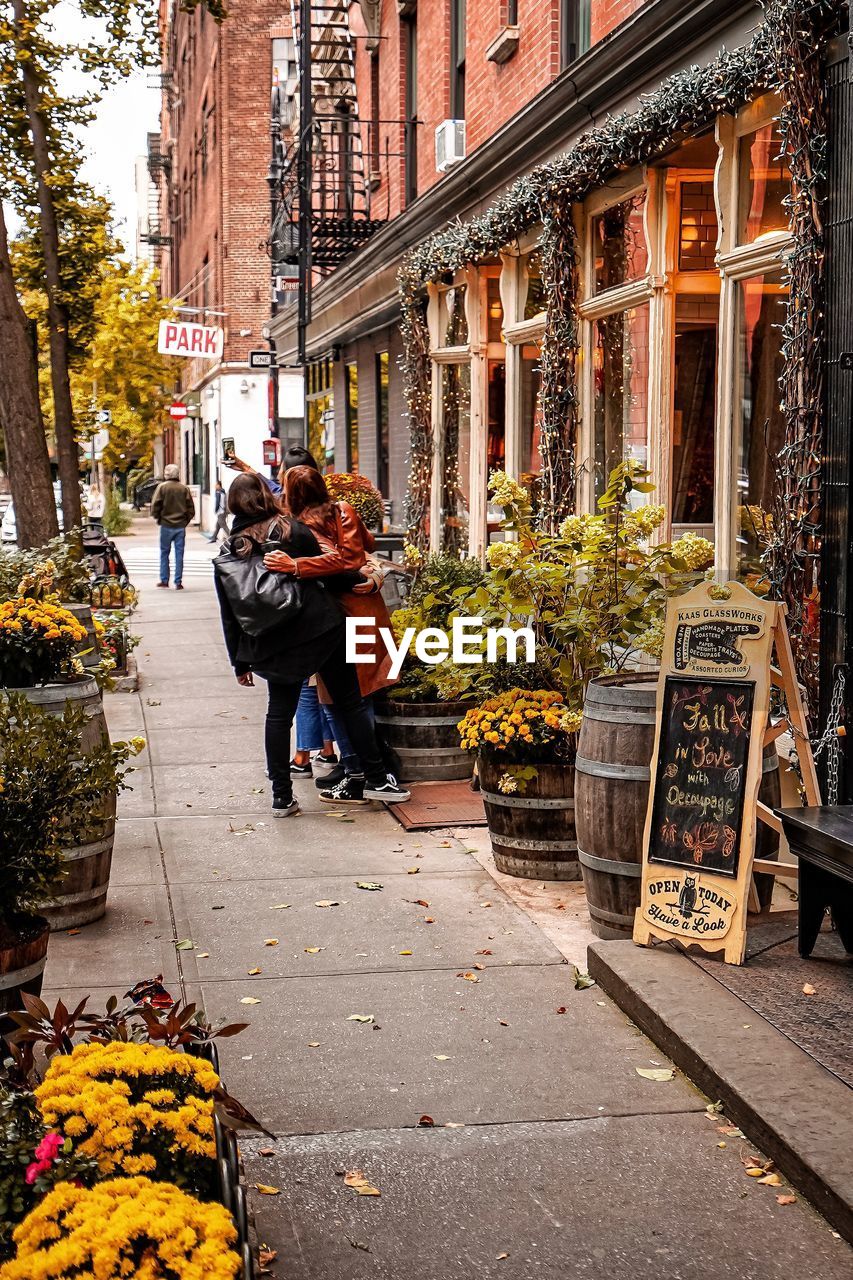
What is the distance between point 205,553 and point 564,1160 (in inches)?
1140

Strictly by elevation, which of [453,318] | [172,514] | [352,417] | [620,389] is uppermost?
[453,318]

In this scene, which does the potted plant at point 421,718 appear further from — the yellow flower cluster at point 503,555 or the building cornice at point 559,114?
the building cornice at point 559,114

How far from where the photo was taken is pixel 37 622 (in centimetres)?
627

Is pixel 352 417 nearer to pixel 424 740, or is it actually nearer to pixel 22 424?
pixel 22 424

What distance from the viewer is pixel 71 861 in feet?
19.9

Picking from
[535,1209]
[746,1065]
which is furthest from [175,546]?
[535,1209]

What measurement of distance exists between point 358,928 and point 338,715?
236 centimetres

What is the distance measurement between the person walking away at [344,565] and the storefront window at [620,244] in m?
2.86

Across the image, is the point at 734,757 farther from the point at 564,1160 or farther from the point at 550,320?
the point at 550,320

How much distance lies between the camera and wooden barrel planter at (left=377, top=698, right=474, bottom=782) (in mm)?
8633

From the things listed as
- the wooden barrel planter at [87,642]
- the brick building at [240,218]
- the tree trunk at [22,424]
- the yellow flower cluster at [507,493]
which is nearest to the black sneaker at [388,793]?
the wooden barrel planter at [87,642]

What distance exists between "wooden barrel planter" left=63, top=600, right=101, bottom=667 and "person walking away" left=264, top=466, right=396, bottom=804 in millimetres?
1079

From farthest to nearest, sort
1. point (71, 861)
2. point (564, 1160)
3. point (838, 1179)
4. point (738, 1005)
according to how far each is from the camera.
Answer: point (71, 861) → point (738, 1005) → point (564, 1160) → point (838, 1179)

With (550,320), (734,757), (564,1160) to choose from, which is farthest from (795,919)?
(550,320)
